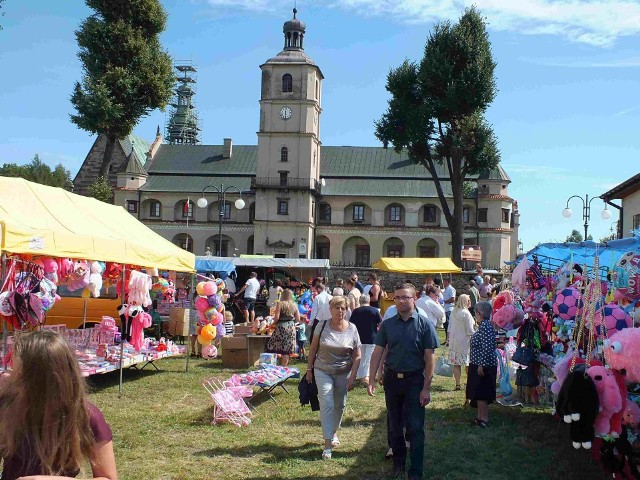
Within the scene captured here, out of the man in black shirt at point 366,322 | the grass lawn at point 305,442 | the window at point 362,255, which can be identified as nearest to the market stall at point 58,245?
the grass lawn at point 305,442

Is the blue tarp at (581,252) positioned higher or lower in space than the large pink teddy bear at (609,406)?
higher

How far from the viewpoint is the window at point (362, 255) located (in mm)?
65812

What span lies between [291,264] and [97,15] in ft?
53.1

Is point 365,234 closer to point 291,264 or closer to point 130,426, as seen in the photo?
point 291,264

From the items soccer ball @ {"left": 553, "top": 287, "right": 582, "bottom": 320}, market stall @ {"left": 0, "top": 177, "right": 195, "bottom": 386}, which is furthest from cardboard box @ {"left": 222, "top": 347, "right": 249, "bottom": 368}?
soccer ball @ {"left": 553, "top": 287, "right": 582, "bottom": 320}

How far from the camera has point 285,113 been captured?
60625 mm

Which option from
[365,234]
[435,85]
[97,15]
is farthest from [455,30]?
[365,234]

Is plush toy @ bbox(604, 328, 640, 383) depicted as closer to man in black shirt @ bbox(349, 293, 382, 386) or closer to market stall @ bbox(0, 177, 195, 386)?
man in black shirt @ bbox(349, 293, 382, 386)

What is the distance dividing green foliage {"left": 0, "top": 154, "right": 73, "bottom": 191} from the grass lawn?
65388 mm

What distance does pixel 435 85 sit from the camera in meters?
36.4

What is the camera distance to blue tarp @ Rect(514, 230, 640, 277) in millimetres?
7855

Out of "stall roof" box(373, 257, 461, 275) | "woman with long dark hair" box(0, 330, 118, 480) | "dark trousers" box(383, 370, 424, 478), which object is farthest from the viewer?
"stall roof" box(373, 257, 461, 275)

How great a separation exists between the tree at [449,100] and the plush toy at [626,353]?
30900 mm

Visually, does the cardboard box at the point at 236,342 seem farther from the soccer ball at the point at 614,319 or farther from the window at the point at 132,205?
the window at the point at 132,205
